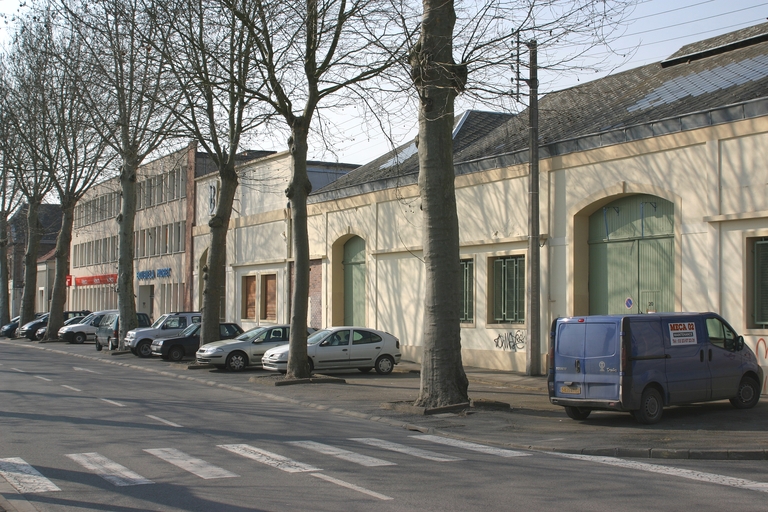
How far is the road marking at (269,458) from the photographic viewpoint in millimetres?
9883

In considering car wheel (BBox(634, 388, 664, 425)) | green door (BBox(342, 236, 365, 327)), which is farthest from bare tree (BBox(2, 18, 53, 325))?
car wheel (BBox(634, 388, 664, 425))

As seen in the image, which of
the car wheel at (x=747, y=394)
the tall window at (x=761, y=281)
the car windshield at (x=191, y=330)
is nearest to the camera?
the car wheel at (x=747, y=394)

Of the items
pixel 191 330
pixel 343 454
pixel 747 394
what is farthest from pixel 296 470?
pixel 191 330

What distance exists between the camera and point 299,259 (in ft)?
70.8

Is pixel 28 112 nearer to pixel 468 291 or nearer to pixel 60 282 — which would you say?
pixel 60 282

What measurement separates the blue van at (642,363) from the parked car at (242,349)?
13.7 meters

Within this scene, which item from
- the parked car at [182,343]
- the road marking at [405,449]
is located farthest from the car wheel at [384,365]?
the road marking at [405,449]

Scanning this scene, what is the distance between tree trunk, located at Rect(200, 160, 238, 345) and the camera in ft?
90.0

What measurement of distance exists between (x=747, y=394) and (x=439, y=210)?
6.46 meters

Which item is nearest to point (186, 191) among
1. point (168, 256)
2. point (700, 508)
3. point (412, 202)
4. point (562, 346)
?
point (168, 256)

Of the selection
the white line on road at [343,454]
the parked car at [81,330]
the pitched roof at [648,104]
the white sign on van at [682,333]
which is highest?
the pitched roof at [648,104]

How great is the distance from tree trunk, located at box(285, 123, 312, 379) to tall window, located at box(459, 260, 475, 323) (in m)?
6.61

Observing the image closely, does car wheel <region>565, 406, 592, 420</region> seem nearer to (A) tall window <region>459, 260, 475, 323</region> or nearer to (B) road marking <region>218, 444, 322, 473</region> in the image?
(B) road marking <region>218, 444, 322, 473</region>

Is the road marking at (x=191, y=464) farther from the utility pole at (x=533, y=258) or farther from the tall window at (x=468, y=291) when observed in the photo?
the tall window at (x=468, y=291)
